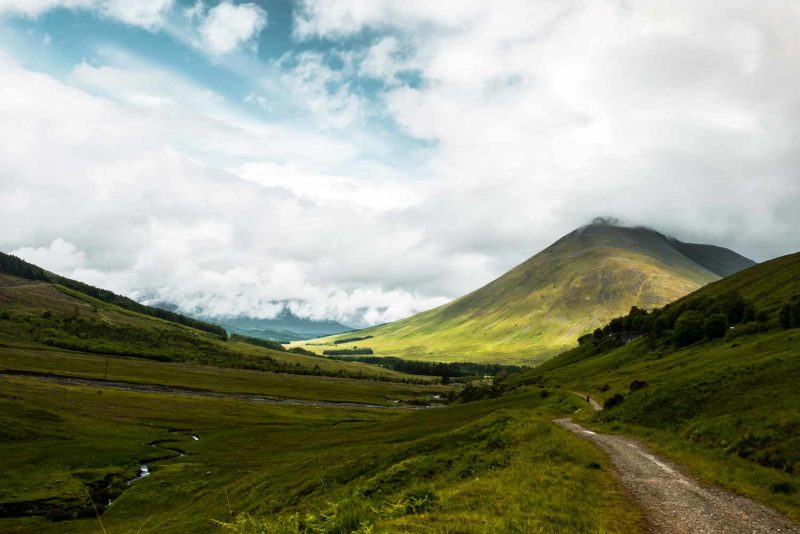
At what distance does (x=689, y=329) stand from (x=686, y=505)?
389 feet

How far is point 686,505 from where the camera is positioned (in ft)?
71.9

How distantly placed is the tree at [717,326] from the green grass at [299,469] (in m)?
48.7

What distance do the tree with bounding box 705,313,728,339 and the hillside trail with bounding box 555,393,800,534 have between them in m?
103

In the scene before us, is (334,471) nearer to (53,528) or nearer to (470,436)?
(470,436)

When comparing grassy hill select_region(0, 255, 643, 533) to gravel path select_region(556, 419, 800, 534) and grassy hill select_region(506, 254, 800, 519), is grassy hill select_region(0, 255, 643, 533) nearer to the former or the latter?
gravel path select_region(556, 419, 800, 534)

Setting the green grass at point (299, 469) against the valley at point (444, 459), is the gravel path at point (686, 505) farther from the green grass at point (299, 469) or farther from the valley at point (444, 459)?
the green grass at point (299, 469)

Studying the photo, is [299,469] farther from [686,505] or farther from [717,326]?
[717,326]

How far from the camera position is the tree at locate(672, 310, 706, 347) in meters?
120

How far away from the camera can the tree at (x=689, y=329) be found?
119562 mm

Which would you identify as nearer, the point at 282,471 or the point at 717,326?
the point at 282,471

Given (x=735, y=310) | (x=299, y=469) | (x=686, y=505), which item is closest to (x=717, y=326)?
(x=735, y=310)

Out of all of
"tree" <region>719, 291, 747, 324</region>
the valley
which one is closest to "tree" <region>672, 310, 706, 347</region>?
the valley

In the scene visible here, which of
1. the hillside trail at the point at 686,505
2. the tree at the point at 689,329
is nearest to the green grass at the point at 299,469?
the hillside trail at the point at 686,505

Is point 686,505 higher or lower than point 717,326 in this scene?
lower
